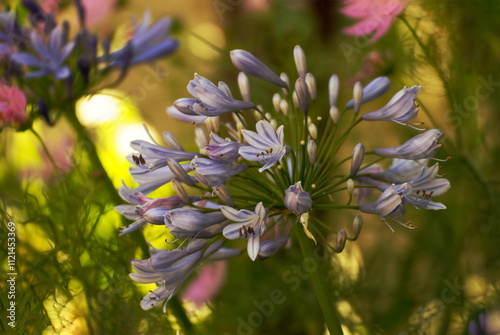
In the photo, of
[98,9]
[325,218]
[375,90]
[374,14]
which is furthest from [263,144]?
[325,218]

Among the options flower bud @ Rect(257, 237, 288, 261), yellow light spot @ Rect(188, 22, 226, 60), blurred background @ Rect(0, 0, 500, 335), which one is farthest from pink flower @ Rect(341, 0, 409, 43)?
yellow light spot @ Rect(188, 22, 226, 60)

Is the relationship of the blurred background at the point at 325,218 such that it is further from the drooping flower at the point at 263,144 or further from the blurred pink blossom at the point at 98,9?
the drooping flower at the point at 263,144

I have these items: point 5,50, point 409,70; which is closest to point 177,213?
point 5,50

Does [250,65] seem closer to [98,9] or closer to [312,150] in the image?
[312,150]

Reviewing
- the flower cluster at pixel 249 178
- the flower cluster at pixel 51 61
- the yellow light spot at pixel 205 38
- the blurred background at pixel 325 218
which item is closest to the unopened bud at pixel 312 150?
the flower cluster at pixel 249 178

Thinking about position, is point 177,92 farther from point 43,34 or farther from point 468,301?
point 468,301

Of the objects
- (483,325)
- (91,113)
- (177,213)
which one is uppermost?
(177,213)

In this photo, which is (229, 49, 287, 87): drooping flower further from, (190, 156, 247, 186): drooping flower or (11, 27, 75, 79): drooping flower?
(11, 27, 75, 79): drooping flower
